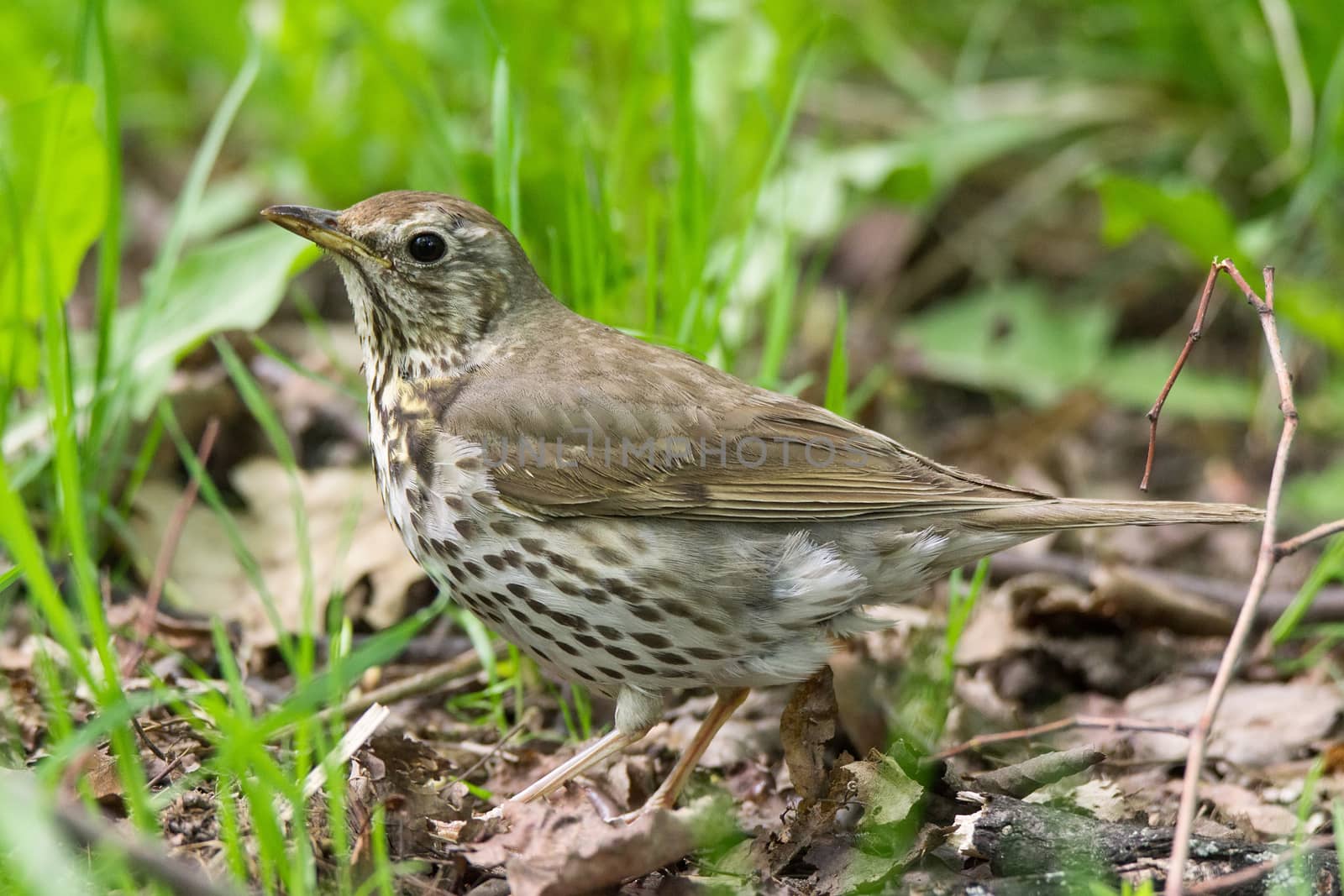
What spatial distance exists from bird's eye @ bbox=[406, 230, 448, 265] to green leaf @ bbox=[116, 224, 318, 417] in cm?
56

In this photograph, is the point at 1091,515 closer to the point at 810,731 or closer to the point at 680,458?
the point at 810,731

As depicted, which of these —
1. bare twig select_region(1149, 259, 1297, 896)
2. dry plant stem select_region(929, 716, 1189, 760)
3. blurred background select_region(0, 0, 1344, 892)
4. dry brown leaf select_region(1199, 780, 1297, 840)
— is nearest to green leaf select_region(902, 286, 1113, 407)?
blurred background select_region(0, 0, 1344, 892)

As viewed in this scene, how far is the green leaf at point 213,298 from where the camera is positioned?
13.6ft

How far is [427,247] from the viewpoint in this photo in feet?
11.7

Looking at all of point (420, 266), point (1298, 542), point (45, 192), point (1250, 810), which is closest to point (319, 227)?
point (420, 266)

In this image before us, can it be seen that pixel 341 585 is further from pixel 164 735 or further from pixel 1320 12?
pixel 1320 12

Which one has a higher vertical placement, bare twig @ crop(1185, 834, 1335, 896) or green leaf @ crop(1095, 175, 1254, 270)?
green leaf @ crop(1095, 175, 1254, 270)

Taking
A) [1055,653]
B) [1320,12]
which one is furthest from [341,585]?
[1320,12]

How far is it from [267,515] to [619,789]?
167 cm

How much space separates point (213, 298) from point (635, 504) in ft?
5.92

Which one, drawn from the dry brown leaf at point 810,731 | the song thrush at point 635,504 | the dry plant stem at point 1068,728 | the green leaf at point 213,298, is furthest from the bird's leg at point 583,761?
the green leaf at point 213,298

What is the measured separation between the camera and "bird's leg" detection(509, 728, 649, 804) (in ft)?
10.7

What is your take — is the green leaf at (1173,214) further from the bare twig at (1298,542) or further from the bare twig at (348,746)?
the bare twig at (348,746)

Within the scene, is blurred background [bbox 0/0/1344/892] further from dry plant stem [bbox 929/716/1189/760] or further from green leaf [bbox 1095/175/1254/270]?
dry plant stem [bbox 929/716/1189/760]
